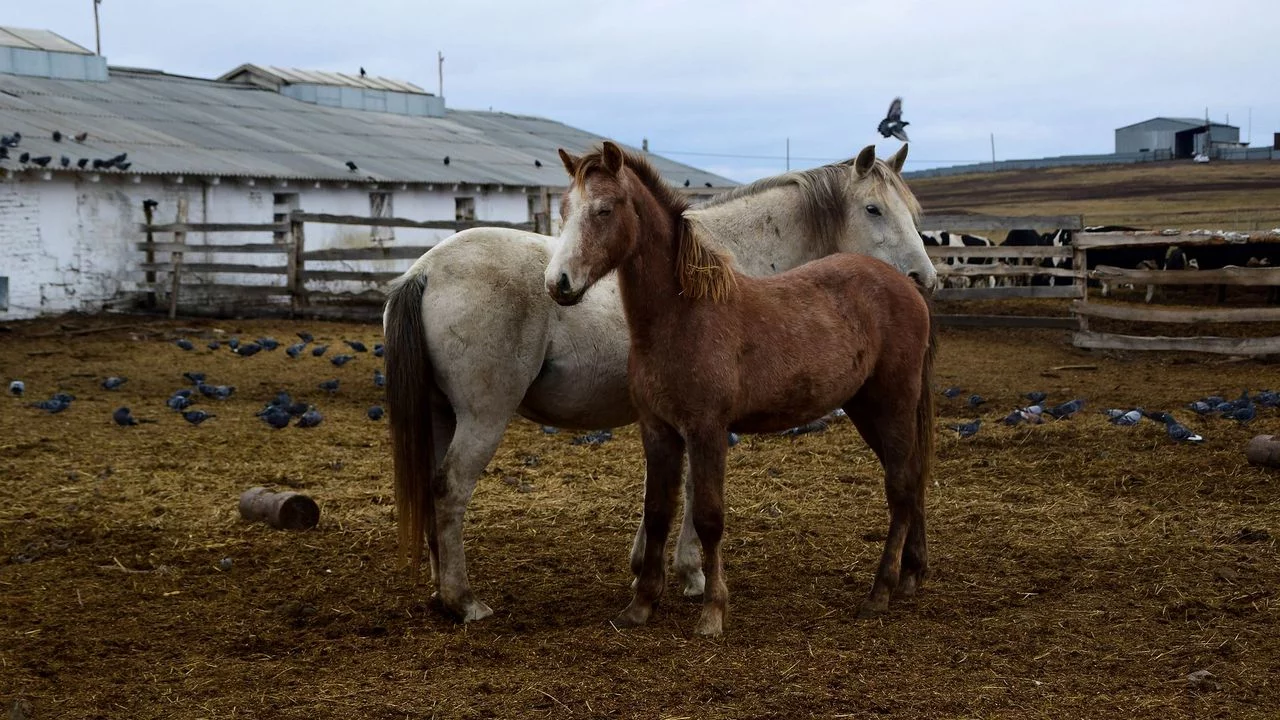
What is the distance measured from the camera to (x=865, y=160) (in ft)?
18.4

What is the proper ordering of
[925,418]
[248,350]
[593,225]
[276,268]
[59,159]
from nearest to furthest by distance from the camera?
1. [593,225]
2. [925,418]
3. [248,350]
4. [59,159]
5. [276,268]

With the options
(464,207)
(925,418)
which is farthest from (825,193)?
(464,207)

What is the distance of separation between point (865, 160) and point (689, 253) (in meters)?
1.56

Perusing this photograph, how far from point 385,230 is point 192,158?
4.67 m

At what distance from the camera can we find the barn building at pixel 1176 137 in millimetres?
57500

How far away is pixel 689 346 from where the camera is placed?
172 inches

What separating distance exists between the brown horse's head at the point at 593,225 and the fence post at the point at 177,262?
1465cm

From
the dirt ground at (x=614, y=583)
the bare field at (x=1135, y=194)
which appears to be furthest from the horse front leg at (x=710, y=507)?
the bare field at (x=1135, y=194)

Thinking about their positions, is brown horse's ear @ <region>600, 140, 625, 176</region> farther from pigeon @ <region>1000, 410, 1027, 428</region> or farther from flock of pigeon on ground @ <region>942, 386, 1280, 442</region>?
pigeon @ <region>1000, 410, 1027, 428</region>

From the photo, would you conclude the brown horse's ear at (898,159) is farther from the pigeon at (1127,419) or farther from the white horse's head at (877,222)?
the pigeon at (1127,419)

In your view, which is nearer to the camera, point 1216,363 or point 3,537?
point 3,537

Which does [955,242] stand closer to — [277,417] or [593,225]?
[277,417]

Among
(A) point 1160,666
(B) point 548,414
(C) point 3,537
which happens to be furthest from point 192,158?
(A) point 1160,666

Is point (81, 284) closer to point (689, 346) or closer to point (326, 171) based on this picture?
point (326, 171)
